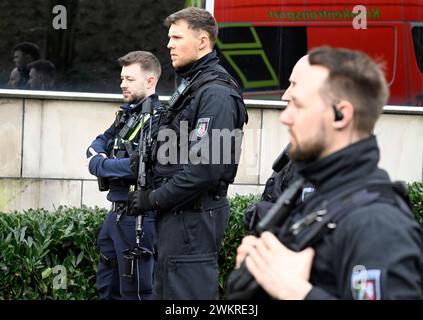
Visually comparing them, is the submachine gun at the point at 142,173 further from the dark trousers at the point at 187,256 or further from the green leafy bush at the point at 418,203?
the green leafy bush at the point at 418,203

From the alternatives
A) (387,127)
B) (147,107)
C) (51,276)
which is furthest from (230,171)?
(387,127)

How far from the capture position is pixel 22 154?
8.86 metres

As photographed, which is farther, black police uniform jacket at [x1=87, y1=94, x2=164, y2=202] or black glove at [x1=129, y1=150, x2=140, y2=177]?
black police uniform jacket at [x1=87, y1=94, x2=164, y2=202]

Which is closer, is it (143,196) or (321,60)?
(321,60)

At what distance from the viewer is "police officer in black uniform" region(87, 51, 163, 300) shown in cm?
573

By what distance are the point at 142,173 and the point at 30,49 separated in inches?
167

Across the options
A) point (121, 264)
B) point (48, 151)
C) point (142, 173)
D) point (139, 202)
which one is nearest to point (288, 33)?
point (48, 151)

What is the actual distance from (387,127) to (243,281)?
24.3ft

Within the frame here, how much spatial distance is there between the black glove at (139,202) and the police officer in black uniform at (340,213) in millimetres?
2346

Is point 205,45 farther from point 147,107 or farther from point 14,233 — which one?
point 14,233

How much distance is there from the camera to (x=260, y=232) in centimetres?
255

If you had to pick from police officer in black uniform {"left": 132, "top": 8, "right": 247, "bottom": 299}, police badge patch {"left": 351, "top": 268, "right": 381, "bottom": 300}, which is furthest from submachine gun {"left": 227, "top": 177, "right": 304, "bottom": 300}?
police officer in black uniform {"left": 132, "top": 8, "right": 247, "bottom": 299}

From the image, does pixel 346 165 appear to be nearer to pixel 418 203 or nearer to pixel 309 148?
pixel 309 148

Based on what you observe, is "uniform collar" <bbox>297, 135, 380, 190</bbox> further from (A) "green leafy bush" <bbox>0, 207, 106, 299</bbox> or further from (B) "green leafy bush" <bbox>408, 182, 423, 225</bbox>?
(B) "green leafy bush" <bbox>408, 182, 423, 225</bbox>
